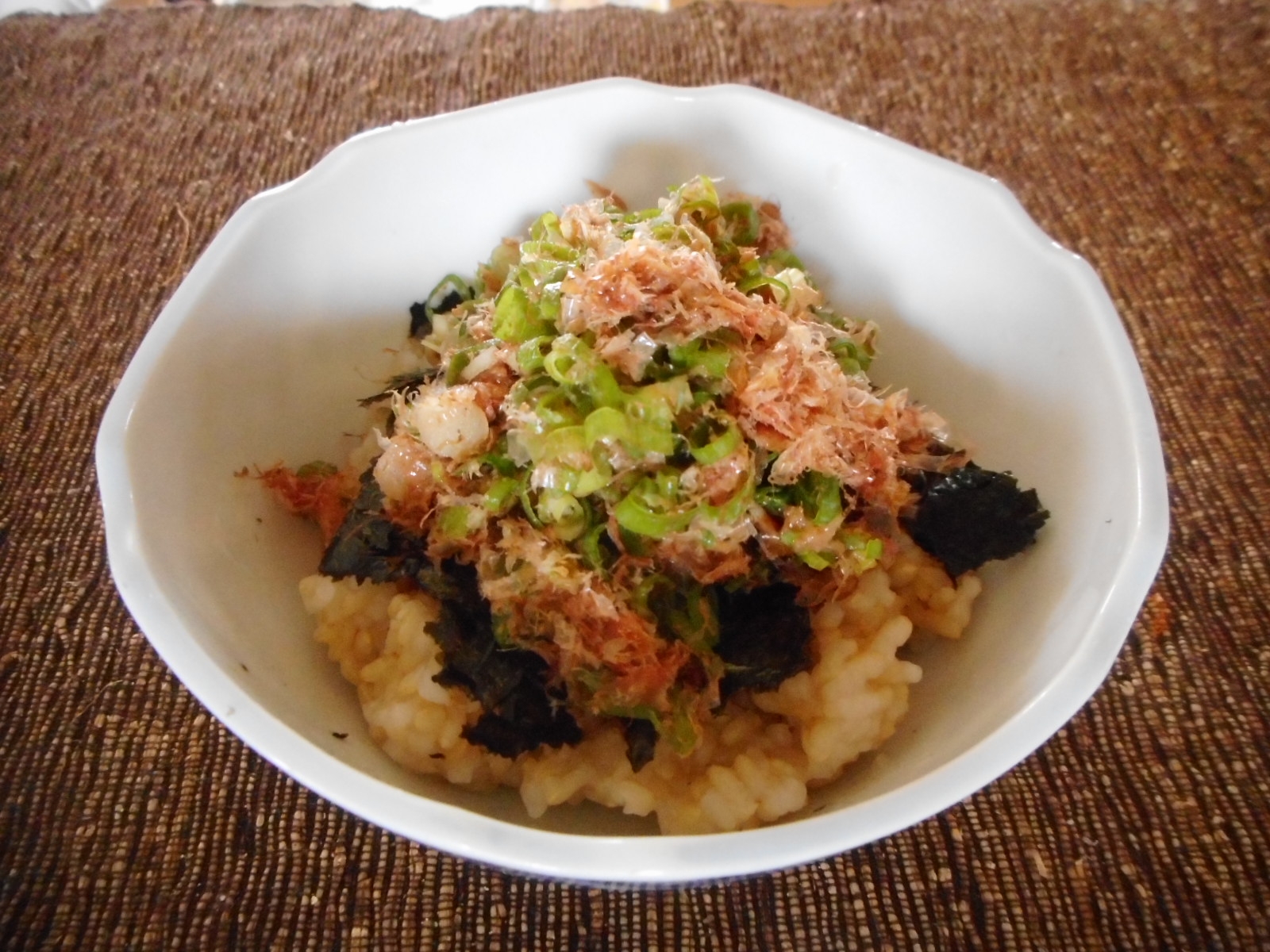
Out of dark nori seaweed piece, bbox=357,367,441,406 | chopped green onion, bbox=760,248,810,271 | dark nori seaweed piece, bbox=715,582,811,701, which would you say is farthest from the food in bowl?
chopped green onion, bbox=760,248,810,271

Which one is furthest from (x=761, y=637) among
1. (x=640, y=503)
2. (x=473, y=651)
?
(x=473, y=651)

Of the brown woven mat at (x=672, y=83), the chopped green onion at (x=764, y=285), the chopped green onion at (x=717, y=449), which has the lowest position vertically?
the brown woven mat at (x=672, y=83)

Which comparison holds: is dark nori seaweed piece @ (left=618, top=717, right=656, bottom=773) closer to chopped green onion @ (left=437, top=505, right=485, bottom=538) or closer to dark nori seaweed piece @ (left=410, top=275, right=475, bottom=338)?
chopped green onion @ (left=437, top=505, right=485, bottom=538)

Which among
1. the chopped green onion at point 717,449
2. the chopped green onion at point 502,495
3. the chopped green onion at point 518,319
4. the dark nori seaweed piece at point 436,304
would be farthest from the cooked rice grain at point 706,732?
the dark nori seaweed piece at point 436,304

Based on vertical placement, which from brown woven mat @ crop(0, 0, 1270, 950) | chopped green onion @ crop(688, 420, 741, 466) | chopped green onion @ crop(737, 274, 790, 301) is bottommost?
brown woven mat @ crop(0, 0, 1270, 950)

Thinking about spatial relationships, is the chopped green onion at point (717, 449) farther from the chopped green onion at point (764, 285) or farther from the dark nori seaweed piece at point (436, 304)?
the dark nori seaweed piece at point (436, 304)

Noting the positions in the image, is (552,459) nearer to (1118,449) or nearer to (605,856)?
(605,856)
